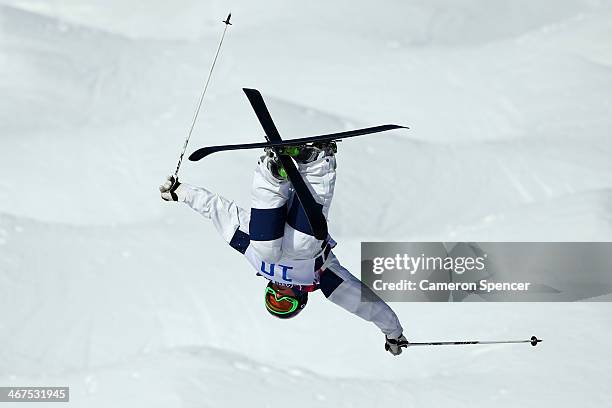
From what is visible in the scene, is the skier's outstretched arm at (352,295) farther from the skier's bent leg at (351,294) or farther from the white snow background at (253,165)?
the white snow background at (253,165)

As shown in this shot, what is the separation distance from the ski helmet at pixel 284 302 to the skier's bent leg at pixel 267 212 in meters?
0.60

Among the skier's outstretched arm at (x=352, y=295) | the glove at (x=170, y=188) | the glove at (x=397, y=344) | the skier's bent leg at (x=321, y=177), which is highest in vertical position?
the skier's bent leg at (x=321, y=177)

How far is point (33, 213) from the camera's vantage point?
9258 mm

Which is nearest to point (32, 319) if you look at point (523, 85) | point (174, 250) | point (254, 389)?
point (174, 250)

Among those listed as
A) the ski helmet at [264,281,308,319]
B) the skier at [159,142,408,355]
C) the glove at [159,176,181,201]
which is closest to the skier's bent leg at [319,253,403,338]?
the skier at [159,142,408,355]

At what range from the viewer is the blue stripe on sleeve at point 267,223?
573 cm

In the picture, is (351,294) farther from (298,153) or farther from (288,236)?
(298,153)

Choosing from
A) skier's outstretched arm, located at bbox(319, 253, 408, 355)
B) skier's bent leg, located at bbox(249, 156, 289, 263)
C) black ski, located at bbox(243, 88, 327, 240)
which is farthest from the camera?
skier's outstretched arm, located at bbox(319, 253, 408, 355)

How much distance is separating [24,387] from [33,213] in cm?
204

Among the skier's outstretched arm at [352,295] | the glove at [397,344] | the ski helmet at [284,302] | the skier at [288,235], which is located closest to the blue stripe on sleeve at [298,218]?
the skier at [288,235]

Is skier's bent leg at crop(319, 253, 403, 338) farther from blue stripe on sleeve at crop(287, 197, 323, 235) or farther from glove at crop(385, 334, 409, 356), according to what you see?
blue stripe on sleeve at crop(287, 197, 323, 235)

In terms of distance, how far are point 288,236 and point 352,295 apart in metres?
Answer: 0.68

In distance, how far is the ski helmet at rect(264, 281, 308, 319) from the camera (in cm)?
641

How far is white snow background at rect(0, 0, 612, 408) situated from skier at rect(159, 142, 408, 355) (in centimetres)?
128
